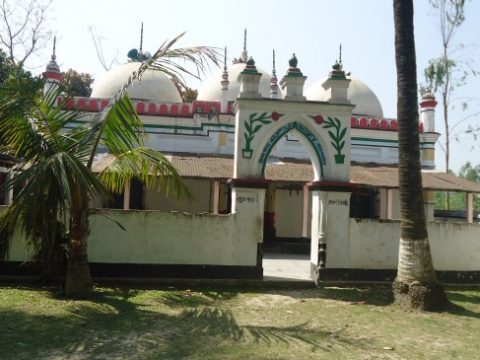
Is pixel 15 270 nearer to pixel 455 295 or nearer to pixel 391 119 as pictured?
pixel 455 295

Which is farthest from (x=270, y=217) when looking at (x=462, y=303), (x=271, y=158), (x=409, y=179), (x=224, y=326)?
(x=224, y=326)

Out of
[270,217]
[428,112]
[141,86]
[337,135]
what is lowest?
[270,217]

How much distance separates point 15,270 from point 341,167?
603 cm

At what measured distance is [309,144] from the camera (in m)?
8.45

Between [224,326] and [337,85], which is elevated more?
[337,85]

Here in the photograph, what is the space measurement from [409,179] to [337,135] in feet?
6.85

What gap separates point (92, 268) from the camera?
24.8 feet

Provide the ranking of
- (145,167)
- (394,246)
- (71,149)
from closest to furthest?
(71,149) → (145,167) → (394,246)

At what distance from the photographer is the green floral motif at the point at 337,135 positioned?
8.33 m

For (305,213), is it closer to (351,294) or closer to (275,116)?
(275,116)

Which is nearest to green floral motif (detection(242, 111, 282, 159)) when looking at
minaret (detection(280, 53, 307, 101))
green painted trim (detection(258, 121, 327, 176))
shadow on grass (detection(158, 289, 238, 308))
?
green painted trim (detection(258, 121, 327, 176))

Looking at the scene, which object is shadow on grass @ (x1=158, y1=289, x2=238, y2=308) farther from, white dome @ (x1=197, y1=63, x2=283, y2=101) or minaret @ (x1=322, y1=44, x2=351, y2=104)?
white dome @ (x1=197, y1=63, x2=283, y2=101)

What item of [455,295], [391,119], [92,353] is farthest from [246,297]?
[391,119]

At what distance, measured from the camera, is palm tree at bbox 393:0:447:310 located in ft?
21.1
